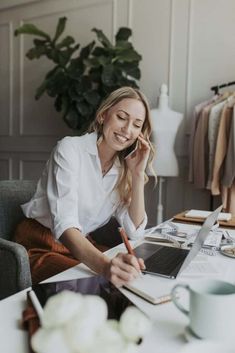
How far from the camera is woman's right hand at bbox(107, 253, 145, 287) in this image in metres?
0.77

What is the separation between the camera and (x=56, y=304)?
1.01 feet

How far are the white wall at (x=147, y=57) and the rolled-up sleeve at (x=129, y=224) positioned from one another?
1.90 meters

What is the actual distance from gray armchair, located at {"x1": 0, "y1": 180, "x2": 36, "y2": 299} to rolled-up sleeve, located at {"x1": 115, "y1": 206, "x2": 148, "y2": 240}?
42 cm

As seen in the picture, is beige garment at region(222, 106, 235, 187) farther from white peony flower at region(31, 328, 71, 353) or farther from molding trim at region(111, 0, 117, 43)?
white peony flower at region(31, 328, 71, 353)

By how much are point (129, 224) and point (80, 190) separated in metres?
0.23

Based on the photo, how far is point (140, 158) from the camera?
56.5 inches

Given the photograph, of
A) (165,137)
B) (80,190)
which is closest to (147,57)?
(165,137)

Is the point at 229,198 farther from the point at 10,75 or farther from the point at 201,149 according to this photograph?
the point at 10,75

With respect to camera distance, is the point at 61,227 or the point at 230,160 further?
the point at 230,160

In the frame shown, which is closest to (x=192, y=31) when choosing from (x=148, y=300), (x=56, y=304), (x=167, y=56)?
(x=167, y=56)

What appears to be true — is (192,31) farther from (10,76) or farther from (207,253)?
(207,253)

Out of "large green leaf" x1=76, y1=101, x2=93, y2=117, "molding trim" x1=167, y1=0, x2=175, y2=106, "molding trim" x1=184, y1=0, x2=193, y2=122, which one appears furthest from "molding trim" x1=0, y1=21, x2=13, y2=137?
"molding trim" x1=184, y1=0, x2=193, y2=122

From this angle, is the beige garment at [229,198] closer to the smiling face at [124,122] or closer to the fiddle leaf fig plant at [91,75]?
the fiddle leaf fig plant at [91,75]

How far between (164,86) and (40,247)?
82.9 inches
